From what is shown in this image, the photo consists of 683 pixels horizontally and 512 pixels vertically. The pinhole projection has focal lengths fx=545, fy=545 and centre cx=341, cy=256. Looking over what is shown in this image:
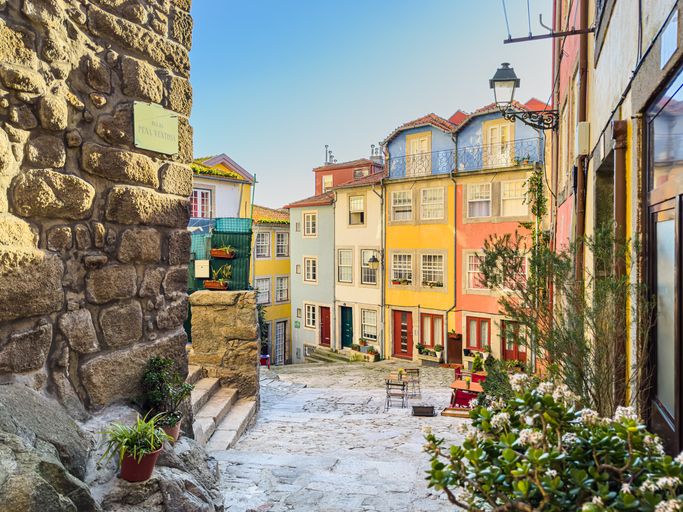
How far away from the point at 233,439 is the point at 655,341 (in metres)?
4.41

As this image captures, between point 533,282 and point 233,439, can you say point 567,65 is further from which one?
point 233,439

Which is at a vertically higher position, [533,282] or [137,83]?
[137,83]

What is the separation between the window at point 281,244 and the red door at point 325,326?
439 cm

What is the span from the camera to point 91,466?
254 cm

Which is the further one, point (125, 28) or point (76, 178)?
point (125, 28)

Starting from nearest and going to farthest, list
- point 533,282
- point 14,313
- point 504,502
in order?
point 504,502 < point 14,313 < point 533,282

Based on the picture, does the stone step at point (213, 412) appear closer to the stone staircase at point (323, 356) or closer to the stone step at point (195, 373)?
the stone step at point (195, 373)

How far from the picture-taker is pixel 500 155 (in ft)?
57.1

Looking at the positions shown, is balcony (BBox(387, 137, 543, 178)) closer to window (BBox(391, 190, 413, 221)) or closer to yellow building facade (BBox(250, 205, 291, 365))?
window (BBox(391, 190, 413, 221))

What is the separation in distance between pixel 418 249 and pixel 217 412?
13.6m

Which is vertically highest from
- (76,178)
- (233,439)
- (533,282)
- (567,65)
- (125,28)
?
(567,65)

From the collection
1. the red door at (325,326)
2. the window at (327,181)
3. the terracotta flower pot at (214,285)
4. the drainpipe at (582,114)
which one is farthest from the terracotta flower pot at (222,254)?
the window at (327,181)

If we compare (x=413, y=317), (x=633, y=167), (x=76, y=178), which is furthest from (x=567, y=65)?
(x=413, y=317)

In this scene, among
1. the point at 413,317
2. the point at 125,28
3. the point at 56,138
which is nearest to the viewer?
the point at 56,138
